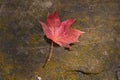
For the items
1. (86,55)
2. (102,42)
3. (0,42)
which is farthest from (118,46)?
(0,42)

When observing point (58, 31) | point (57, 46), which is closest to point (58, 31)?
point (58, 31)

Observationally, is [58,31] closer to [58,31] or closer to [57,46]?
[58,31]

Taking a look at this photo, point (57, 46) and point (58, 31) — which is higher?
point (58, 31)
